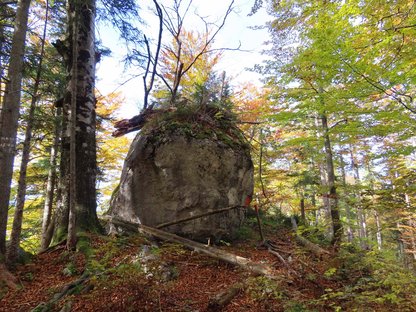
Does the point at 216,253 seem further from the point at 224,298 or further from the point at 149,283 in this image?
the point at 149,283

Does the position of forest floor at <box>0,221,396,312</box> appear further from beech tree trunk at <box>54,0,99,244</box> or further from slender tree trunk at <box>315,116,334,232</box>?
slender tree trunk at <box>315,116,334,232</box>

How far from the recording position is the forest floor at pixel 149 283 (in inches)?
128

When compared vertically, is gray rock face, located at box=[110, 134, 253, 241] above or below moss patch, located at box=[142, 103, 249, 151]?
below

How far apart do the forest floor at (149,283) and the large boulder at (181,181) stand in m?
1.32

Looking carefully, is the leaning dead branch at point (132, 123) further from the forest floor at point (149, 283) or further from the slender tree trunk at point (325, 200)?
the slender tree trunk at point (325, 200)

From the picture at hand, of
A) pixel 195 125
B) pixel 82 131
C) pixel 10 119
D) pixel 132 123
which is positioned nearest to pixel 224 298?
pixel 82 131

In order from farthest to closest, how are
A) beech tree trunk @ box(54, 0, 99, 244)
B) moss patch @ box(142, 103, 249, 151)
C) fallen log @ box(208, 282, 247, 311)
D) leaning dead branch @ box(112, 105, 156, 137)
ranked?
leaning dead branch @ box(112, 105, 156, 137) < moss patch @ box(142, 103, 249, 151) < beech tree trunk @ box(54, 0, 99, 244) < fallen log @ box(208, 282, 247, 311)

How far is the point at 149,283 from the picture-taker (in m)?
3.27

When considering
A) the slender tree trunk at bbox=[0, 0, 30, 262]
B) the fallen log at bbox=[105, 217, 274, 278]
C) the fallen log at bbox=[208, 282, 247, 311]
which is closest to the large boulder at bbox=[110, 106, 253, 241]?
the fallen log at bbox=[105, 217, 274, 278]

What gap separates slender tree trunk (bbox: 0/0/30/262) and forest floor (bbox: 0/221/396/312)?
1.01 m

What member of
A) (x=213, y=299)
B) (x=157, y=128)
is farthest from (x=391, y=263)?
(x=157, y=128)

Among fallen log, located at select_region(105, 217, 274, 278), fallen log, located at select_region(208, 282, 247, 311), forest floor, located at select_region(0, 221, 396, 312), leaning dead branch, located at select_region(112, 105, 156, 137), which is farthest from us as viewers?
leaning dead branch, located at select_region(112, 105, 156, 137)

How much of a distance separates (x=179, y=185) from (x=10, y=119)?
3971 mm

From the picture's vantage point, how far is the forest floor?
3240mm
